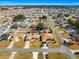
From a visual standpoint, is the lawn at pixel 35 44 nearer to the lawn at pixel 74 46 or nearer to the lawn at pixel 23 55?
the lawn at pixel 23 55

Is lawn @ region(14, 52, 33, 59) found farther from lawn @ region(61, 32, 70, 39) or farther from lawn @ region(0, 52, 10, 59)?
lawn @ region(61, 32, 70, 39)

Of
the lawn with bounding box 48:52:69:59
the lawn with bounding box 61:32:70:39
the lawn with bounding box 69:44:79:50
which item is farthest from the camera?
the lawn with bounding box 61:32:70:39

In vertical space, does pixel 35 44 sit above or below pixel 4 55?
below

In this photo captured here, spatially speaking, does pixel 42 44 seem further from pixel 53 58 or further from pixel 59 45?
pixel 53 58

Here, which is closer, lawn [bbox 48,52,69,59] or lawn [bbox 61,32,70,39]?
lawn [bbox 48,52,69,59]

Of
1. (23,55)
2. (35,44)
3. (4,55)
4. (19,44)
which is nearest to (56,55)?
(23,55)

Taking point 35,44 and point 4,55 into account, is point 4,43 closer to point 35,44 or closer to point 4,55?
point 35,44

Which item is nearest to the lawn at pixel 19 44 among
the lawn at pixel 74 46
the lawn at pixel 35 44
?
the lawn at pixel 35 44

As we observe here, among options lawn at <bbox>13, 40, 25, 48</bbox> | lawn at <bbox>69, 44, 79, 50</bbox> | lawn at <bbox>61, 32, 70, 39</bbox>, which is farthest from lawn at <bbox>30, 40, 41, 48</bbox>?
lawn at <bbox>61, 32, 70, 39</bbox>

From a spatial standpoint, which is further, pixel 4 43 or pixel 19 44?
pixel 4 43

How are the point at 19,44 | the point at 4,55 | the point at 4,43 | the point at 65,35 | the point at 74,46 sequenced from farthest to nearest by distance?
the point at 65,35, the point at 4,43, the point at 19,44, the point at 74,46, the point at 4,55

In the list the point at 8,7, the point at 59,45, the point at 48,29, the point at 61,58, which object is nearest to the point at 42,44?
the point at 59,45
